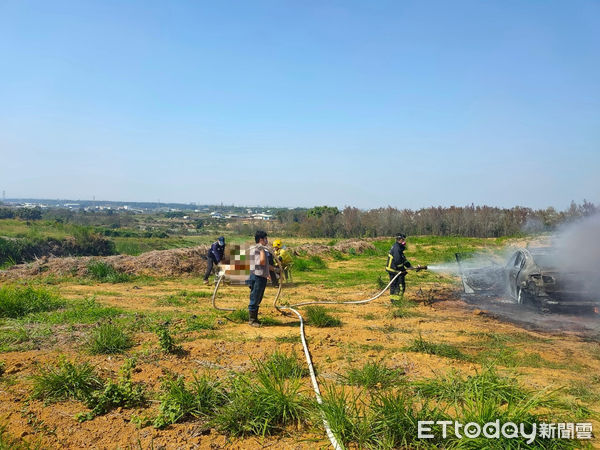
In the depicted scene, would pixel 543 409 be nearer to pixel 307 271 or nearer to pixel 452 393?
pixel 452 393

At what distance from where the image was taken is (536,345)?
6.34 m

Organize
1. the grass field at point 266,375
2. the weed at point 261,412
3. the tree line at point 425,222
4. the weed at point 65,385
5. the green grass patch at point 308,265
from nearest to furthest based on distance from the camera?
the grass field at point 266,375 < the weed at point 261,412 < the weed at point 65,385 < the green grass patch at point 308,265 < the tree line at point 425,222

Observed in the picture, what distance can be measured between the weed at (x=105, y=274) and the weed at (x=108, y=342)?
837 centimetres

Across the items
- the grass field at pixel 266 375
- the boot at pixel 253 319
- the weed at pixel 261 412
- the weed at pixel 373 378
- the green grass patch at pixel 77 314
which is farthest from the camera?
the boot at pixel 253 319

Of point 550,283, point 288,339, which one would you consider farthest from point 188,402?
point 550,283

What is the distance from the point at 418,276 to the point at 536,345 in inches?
332

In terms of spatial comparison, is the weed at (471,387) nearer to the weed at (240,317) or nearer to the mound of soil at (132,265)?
the weed at (240,317)

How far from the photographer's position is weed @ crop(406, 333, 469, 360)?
18.6ft

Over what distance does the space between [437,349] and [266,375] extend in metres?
2.94

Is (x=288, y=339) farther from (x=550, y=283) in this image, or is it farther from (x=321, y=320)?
(x=550, y=283)

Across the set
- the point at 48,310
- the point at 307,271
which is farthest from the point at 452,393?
the point at 307,271

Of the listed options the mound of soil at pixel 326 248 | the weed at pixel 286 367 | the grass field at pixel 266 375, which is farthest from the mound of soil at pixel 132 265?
the weed at pixel 286 367

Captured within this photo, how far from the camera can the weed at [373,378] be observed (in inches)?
177

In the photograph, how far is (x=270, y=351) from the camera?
18.9 ft
